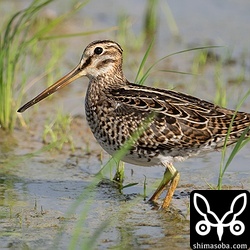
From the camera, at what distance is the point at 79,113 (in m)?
10.4

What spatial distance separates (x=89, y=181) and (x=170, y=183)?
0.86m

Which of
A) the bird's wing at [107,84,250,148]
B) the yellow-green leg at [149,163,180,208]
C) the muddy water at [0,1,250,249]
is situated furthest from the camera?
the yellow-green leg at [149,163,180,208]

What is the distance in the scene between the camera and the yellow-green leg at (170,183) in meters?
7.83

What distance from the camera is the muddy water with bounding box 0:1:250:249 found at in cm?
699

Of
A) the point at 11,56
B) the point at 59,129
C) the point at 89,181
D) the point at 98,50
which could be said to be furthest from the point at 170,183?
the point at 11,56

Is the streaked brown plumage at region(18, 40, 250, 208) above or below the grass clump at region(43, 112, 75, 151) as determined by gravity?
above

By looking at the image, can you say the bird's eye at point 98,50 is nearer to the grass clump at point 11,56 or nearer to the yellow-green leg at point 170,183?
the grass clump at point 11,56

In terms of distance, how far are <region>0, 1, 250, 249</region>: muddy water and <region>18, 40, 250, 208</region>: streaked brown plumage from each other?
38cm

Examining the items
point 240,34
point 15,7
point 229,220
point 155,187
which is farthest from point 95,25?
point 229,220

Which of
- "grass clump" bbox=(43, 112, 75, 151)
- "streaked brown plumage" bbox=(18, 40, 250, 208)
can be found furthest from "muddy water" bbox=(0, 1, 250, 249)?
"streaked brown plumage" bbox=(18, 40, 250, 208)

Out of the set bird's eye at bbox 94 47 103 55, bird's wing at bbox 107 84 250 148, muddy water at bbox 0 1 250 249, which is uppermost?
bird's eye at bbox 94 47 103 55

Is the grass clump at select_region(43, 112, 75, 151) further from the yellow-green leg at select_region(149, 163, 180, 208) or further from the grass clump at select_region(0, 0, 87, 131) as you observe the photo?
the yellow-green leg at select_region(149, 163, 180, 208)

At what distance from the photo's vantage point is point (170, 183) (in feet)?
26.4

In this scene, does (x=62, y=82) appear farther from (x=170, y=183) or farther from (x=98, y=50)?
(x=170, y=183)
